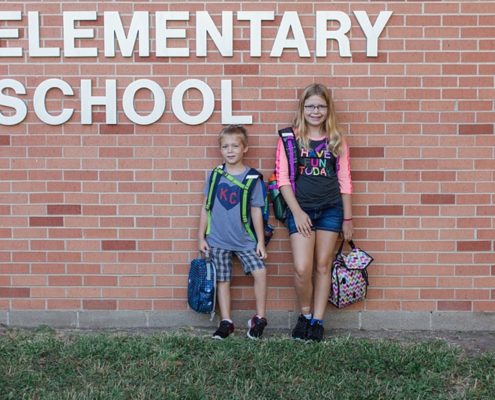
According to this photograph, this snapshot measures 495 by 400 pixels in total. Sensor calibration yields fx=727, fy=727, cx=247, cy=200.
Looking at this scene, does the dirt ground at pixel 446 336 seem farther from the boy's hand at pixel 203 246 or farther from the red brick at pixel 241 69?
the red brick at pixel 241 69

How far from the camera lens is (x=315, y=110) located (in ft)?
17.0

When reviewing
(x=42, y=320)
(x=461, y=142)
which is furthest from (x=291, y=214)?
(x=42, y=320)

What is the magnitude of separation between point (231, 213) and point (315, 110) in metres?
0.96

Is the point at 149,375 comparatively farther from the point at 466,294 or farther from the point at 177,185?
the point at 466,294

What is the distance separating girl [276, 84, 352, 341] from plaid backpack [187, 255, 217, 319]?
2.02ft

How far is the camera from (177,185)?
5.48 metres

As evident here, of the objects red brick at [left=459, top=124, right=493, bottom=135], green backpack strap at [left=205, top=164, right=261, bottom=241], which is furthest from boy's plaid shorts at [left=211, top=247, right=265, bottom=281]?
red brick at [left=459, top=124, right=493, bottom=135]

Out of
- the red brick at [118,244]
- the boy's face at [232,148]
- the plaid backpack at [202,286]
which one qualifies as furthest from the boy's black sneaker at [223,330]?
the boy's face at [232,148]

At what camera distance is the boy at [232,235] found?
5285mm

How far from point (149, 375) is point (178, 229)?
1359 millimetres

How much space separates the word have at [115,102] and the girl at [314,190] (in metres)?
0.48

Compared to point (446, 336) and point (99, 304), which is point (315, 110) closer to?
point (446, 336)

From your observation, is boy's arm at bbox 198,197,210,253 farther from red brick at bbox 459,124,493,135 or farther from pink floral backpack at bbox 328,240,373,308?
red brick at bbox 459,124,493,135

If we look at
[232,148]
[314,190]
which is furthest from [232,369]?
[232,148]
